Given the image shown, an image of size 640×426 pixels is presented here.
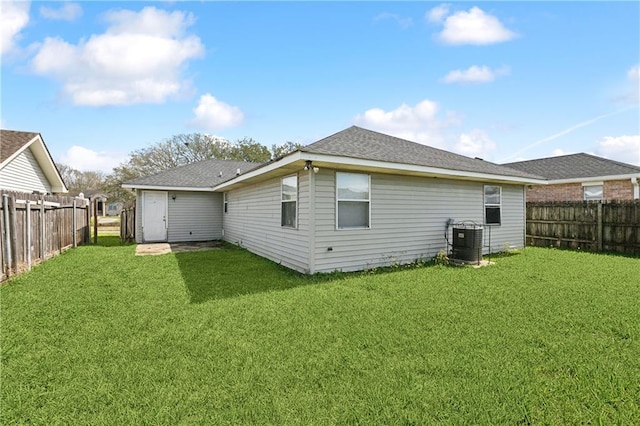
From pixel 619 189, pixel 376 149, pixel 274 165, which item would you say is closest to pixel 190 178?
pixel 274 165

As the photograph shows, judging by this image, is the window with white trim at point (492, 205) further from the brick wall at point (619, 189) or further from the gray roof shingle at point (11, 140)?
the gray roof shingle at point (11, 140)

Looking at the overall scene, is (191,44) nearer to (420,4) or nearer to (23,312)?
(420,4)

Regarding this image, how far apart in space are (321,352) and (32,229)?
789 centimetres

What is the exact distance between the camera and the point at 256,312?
4.20 m

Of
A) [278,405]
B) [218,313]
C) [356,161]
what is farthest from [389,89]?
[278,405]

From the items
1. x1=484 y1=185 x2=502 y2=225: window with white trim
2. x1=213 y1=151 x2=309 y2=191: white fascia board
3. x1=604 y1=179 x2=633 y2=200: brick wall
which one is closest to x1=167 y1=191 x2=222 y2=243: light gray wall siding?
x1=213 y1=151 x2=309 y2=191: white fascia board

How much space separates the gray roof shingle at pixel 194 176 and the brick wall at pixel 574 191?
13660 mm

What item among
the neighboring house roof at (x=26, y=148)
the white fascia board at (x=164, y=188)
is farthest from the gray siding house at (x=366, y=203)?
the neighboring house roof at (x=26, y=148)

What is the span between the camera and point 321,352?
9.95ft

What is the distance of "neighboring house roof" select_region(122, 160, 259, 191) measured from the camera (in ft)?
41.6

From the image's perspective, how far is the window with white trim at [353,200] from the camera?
6691 millimetres

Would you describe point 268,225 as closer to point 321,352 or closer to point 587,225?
point 321,352

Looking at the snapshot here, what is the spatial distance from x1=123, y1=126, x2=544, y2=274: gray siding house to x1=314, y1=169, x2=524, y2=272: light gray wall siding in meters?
0.02

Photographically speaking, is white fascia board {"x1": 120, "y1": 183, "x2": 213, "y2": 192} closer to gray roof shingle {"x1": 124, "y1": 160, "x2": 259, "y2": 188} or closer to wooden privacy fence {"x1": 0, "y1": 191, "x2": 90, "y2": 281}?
gray roof shingle {"x1": 124, "y1": 160, "x2": 259, "y2": 188}
